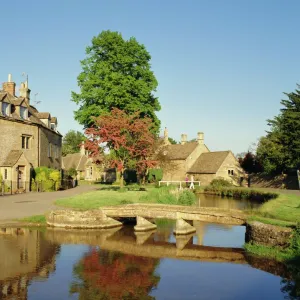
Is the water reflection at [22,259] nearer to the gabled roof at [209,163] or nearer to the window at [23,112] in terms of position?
the window at [23,112]

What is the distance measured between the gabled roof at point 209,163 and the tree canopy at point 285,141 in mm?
8480

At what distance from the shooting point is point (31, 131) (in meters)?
42.2

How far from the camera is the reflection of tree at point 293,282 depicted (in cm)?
1261

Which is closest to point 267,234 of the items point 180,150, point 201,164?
point 201,164

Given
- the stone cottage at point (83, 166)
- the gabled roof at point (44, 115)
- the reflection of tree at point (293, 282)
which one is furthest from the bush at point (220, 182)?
the reflection of tree at point (293, 282)

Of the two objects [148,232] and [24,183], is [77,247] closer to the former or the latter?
[148,232]

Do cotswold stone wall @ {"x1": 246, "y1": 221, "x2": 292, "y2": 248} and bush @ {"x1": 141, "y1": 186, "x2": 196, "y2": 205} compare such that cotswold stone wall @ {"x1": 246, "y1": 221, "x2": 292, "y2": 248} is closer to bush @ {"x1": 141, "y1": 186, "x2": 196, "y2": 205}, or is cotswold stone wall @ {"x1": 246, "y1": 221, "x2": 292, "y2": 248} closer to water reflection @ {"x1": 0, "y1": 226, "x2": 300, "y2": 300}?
water reflection @ {"x1": 0, "y1": 226, "x2": 300, "y2": 300}

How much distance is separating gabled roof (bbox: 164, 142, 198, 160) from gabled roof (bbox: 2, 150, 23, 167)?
31.1 m

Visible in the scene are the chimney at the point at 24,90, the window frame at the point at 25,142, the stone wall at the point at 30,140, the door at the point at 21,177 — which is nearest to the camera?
the stone wall at the point at 30,140

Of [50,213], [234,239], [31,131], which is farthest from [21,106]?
[234,239]

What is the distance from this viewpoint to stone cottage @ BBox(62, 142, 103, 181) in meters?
74.6

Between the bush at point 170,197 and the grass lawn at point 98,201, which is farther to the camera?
the bush at point 170,197

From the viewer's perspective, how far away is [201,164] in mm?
63688

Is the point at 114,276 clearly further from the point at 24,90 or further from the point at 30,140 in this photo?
the point at 24,90
